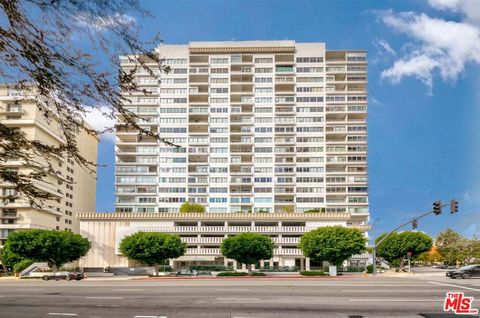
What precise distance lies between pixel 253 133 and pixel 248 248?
183 ft

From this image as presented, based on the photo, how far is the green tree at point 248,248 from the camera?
56.6 metres

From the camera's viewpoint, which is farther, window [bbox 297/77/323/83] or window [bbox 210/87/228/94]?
window [bbox 210/87/228/94]

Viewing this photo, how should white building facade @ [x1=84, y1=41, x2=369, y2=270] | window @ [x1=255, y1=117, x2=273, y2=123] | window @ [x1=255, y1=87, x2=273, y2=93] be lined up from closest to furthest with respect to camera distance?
1. white building facade @ [x1=84, y1=41, x2=369, y2=270]
2. window @ [x1=255, y1=117, x2=273, y2=123]
3. window @ [x1=255, y1=87, x2=273, y2=93]

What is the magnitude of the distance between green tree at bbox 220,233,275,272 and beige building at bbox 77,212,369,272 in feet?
38.8

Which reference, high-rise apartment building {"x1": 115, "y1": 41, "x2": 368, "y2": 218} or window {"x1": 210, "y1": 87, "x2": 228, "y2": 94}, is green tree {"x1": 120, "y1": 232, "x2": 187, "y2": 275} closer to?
high-rise apartment building {"x1": 115, "y1": 41, "x2": 368, "y2": 218}

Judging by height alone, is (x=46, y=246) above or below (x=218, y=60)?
below

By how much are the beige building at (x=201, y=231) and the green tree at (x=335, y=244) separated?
11.3 meters

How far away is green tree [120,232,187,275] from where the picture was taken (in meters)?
57.7

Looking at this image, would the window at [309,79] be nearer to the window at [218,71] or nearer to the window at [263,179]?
the window at [218,71]

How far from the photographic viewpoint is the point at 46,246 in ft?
196

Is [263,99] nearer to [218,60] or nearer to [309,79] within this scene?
[309,79]

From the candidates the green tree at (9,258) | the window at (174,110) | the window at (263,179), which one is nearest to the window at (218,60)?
the window at (174,110)

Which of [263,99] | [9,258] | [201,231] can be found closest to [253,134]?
[263,99]

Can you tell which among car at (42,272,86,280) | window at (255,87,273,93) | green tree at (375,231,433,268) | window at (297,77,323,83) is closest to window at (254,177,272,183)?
window at (255,87,273,93)
